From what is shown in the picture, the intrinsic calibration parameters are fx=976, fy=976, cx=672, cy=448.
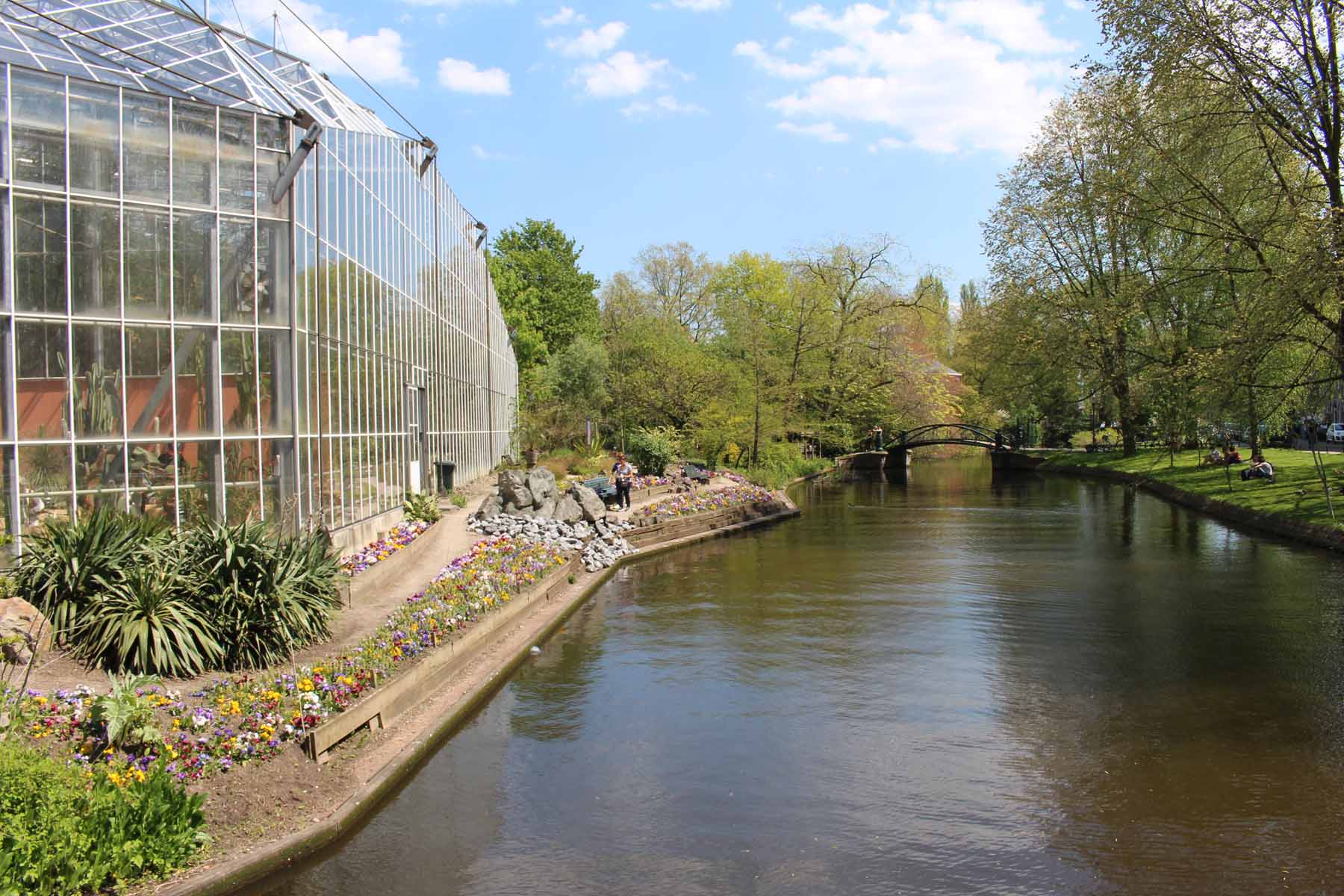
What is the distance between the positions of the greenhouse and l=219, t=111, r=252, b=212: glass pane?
26 millimetres

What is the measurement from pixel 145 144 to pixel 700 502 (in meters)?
18.6

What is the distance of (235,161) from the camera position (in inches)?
531

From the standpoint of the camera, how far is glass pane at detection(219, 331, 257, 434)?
44.1 feet

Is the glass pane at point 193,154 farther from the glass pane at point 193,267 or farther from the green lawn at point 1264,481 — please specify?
the green lawn at point 1264,481

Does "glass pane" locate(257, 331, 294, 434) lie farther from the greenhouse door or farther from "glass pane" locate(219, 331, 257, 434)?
the greenhouse door

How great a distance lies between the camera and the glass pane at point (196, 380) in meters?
12.9

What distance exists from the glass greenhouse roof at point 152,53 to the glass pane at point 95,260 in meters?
1.73

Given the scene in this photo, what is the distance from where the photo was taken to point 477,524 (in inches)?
799

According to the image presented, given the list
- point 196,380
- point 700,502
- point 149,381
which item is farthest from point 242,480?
point 700,502

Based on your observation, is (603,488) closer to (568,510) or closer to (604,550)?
(568,510)

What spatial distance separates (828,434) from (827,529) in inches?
1032

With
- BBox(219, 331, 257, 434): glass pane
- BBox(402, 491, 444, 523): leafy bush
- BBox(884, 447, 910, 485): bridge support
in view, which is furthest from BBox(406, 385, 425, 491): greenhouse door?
BBox(884, 447, 910, 485): bridge support

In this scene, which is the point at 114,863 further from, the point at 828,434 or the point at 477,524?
the point at 828,434

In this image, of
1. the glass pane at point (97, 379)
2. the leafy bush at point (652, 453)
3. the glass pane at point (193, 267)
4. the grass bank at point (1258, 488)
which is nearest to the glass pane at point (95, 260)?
the glass pane at point (97, 379)
